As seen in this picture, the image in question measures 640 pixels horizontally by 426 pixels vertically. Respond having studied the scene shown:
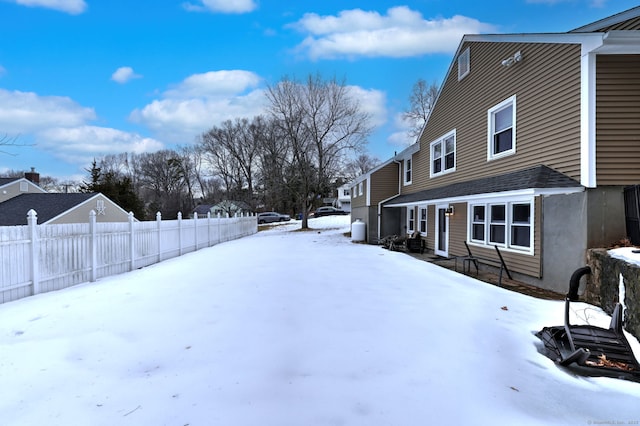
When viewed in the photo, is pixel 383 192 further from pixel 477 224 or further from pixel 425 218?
pixel 477 224

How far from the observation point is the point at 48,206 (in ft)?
63.7

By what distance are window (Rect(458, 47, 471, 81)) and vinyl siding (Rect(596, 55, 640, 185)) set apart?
5.10m

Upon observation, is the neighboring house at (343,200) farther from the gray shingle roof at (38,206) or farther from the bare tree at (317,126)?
the gray shingle roof at (38,206)

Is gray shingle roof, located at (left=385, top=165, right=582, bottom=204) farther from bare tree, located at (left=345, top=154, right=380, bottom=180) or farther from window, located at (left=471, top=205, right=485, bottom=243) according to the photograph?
bare tree, located at (left=345, top=154, right=380, bottom=180)

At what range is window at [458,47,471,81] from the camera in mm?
10828

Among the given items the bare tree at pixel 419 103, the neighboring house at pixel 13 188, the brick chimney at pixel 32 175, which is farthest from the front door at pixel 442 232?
the brick chimney at pixel 32 175

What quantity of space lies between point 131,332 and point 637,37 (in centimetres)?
915

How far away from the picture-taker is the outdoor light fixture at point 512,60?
7.96 meters

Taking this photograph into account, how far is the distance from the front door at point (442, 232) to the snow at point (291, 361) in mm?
6358

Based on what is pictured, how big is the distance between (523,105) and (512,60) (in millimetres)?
1287

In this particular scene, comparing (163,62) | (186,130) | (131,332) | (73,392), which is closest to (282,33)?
(163,62)

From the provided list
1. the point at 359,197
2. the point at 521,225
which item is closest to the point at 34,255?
the point at 521,225

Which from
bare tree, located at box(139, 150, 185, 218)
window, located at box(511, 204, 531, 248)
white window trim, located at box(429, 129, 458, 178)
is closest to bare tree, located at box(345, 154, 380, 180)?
white window trim, located at box(429, 129, 458, 178)

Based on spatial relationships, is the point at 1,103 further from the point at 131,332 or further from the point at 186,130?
the point at 186,130
